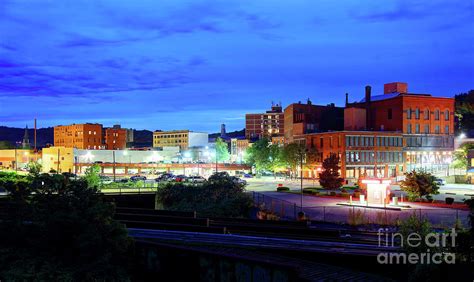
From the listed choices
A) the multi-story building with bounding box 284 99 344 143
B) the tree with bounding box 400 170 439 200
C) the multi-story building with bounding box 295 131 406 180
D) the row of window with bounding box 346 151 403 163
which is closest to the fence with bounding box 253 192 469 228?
the tree with bounding box 400 170 439 200

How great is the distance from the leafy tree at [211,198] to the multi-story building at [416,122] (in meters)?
59.8

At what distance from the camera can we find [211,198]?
4591cm

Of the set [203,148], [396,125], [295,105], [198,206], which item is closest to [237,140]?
[203,148]

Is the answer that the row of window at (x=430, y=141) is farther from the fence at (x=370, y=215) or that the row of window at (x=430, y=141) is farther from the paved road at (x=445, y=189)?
the fence at (x=370, y=215)

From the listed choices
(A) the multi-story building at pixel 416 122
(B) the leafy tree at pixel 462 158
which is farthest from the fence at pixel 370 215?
(A) the multi-story building at pixel 416 122

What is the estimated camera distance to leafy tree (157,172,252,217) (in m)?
41.9

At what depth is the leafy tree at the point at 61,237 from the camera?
21516 mm

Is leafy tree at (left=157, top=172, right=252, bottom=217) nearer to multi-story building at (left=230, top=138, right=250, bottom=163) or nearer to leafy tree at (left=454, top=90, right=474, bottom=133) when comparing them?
leafy tree at (left=454, top=90, right=474, bottom=133)

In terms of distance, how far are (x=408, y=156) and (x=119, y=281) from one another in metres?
88.8

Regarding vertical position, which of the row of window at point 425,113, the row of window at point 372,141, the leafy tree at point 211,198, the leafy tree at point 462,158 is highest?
the row of window at point 425,113

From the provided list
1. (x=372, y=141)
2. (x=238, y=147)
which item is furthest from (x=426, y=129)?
(x=238, y=147)

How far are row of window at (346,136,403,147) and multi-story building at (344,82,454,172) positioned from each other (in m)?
2.38

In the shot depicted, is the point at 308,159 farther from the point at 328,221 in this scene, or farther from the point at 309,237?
the point at 309,237

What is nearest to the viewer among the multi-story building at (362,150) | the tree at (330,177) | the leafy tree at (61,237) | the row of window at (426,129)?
the leafy tree at (61,237)
